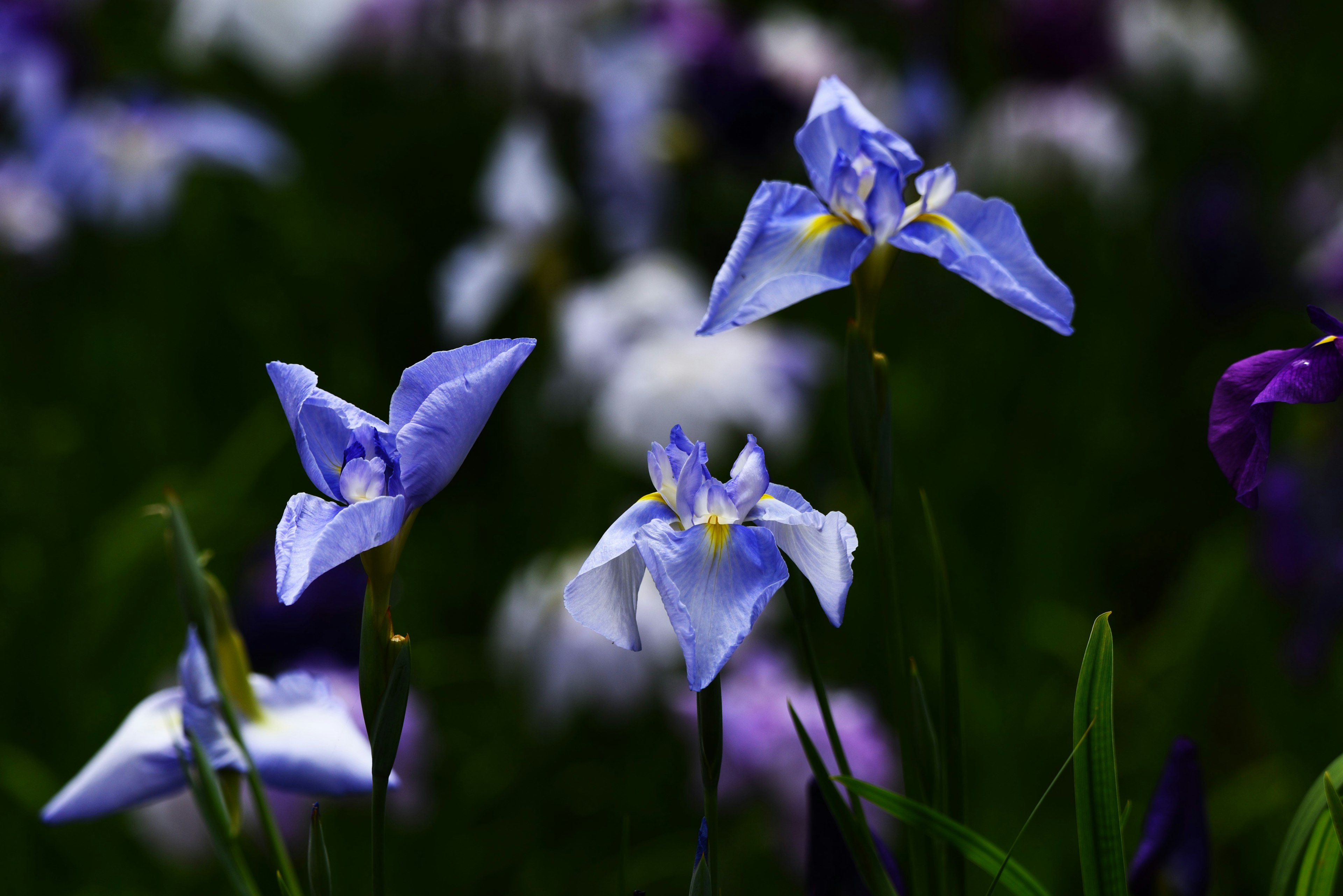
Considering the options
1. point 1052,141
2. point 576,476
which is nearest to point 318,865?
point 576,476

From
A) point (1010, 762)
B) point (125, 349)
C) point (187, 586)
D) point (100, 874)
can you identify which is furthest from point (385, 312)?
point (187, 586)

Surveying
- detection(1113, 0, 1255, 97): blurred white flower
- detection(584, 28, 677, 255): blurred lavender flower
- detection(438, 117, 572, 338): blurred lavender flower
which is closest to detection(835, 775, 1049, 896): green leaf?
detection(438, 117, 572, 338): blurred lavender flower

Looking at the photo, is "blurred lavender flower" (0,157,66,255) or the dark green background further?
"blurred lavender flower" (0,157,66,255)

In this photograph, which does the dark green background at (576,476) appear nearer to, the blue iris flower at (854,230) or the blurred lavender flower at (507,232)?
the blurred lavender flower at (507,232)

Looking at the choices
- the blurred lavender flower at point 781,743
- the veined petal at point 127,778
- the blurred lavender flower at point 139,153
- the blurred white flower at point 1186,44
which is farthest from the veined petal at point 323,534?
the blurred white flower at point 1186,44

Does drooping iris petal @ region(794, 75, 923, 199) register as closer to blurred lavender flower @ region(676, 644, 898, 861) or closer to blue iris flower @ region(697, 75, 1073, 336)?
blue iris flower @ region(697, 75, 1073, 336)

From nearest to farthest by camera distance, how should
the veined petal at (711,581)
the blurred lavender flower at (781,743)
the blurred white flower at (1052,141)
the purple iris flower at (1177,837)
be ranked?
Answer: the veined petal at (711,581)
the purple iris flower at (1177,837)
the blurred lavender flower at (781,743)
the blurred white flower at (1052,141)
